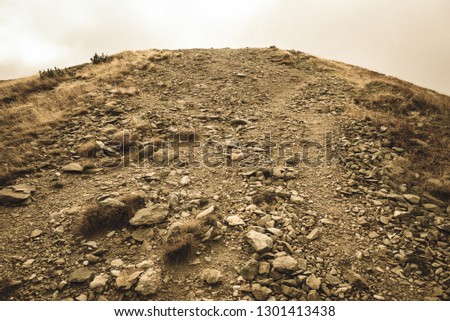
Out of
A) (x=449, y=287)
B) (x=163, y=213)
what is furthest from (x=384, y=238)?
(x=163, y=213)

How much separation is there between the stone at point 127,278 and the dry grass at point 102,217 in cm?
132

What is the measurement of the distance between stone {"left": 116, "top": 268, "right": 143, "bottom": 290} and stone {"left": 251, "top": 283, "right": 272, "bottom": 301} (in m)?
2.03

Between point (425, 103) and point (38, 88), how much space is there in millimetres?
19742

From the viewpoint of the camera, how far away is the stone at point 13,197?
21.5 ft

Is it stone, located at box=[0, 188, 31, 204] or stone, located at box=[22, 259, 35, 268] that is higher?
stone, located at box=[0, 188, 31, 204]

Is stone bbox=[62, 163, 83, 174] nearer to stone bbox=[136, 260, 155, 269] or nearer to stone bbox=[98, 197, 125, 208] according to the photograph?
stone bbox=[98, 197, 125, 208]

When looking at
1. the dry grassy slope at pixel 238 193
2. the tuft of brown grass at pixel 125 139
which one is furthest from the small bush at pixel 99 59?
the tuft of brown grass at pixel 125 139

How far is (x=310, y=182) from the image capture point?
7012mm

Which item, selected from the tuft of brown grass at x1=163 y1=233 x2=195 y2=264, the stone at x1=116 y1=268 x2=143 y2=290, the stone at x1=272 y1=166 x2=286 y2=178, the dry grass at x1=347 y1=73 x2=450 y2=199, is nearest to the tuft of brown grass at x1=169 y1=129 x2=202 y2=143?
the stone at x1=272 y1=166 x2=286 y2=178

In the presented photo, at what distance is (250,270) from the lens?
4.55m

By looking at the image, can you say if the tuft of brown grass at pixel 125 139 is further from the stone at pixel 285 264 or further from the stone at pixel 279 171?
the stone at pixel 285 264

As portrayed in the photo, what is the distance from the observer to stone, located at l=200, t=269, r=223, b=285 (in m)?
4.43

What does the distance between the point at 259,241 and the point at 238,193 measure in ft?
5.88

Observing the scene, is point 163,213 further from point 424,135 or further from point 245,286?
point 424,135
